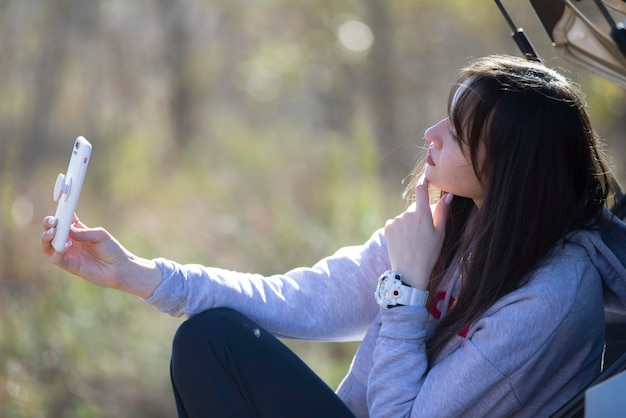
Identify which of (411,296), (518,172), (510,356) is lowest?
(510,356)

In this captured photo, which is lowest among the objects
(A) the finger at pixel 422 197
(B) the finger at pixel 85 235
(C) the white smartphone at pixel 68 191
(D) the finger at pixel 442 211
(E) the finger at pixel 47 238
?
(D) the finger at pixel 442 211

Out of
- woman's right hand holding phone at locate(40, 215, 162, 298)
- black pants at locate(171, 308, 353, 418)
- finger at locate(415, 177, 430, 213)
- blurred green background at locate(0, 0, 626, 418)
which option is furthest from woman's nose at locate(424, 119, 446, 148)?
blurred green background at locate(0, 0, 626, 418)

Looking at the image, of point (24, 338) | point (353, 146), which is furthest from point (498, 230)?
point (353, 146)

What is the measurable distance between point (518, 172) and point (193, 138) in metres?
6.05

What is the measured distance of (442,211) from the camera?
201 centimetres

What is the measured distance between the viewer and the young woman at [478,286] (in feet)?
5.51

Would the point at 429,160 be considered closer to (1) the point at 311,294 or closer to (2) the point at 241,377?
(1) the point at 311,294

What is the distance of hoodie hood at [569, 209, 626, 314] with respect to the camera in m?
1.75

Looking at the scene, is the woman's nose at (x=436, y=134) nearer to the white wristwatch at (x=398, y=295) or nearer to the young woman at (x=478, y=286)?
the young woman at (x=478, y=286)

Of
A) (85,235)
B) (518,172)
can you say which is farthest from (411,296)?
(85,235)

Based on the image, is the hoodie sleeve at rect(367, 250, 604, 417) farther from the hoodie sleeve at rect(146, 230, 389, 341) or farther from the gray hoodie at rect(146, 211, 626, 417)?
the hoodie sleeve at rect(146, 230, 389, 341)

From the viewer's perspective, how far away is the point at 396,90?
7156 millimetres

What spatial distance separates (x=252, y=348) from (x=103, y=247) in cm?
42

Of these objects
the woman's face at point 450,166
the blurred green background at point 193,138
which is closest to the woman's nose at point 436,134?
the woman's face at point 450,166
